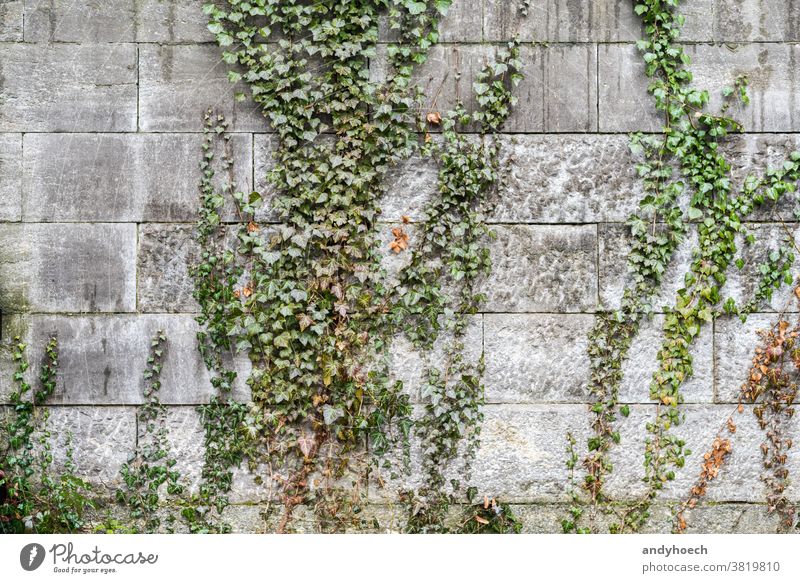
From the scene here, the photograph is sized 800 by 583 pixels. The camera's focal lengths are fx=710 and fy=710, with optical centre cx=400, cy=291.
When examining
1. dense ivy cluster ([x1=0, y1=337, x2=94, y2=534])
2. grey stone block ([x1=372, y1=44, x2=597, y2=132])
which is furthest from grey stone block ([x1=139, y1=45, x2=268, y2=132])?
dense ivy cluster ([x1=0, y1=337, x2=94, y2=534])

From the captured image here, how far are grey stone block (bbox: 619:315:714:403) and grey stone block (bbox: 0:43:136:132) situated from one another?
10.5ft

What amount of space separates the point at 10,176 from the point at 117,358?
1.21m

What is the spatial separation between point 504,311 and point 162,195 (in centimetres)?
208

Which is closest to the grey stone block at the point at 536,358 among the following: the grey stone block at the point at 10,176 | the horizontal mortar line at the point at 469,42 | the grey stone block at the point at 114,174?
the horizontal mortar line at the point at 469,42

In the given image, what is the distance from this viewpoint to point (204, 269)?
405cm

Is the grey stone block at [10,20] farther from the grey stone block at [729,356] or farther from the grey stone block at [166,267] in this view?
A: the grey stone block at [729,356]

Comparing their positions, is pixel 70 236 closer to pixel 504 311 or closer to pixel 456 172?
pixel 456 172

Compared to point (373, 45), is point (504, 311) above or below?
below

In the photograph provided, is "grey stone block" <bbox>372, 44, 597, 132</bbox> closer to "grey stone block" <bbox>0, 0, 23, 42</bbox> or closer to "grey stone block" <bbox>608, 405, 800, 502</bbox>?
"grey stone block" <bbox>608, 405, 800, 502</bbox>

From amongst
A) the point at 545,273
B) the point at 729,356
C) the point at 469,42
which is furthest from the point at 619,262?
the point at 469,42

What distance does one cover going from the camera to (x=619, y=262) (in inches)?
162

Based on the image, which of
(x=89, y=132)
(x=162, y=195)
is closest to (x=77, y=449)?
(x=162, y=195)

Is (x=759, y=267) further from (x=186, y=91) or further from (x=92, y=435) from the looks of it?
(x=92, y=435)
